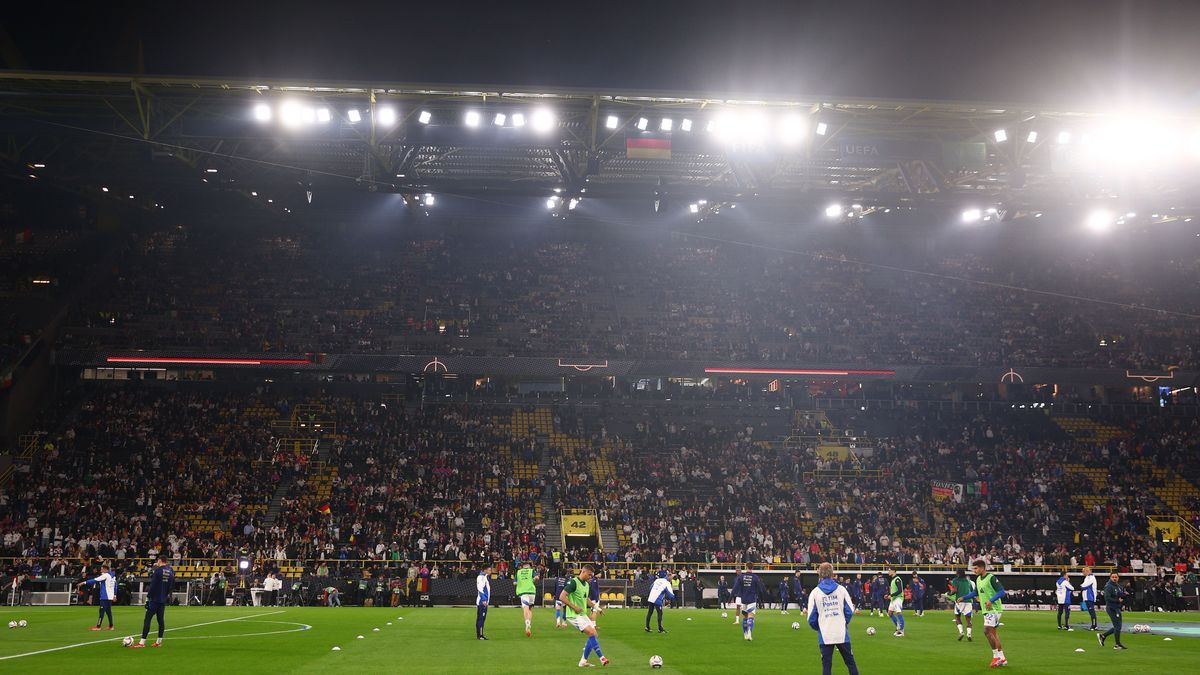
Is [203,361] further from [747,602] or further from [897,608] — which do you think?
[897,608]

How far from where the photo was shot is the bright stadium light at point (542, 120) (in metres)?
30.4

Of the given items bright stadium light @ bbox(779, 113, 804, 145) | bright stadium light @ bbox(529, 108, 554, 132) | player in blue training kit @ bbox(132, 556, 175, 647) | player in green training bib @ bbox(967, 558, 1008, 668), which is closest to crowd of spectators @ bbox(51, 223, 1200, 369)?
bright stadium light @ bbox(529, 108, 554, 132)

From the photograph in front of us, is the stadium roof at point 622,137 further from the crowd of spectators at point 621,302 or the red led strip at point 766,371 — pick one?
the red led strip at point 766,371

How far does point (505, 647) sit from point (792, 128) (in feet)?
62.5

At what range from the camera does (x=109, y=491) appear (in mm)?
43406

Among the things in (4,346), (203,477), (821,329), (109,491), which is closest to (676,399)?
(821,329)

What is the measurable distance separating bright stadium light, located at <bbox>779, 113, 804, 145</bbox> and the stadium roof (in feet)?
0.27

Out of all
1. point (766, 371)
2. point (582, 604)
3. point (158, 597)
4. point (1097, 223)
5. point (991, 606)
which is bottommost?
point (582, 604)

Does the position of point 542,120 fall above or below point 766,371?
above

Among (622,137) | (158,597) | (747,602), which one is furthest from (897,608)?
(158,597)

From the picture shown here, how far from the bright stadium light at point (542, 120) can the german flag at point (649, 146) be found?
2.71 m

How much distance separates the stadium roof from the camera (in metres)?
29.9

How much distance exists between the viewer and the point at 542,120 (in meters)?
30.8

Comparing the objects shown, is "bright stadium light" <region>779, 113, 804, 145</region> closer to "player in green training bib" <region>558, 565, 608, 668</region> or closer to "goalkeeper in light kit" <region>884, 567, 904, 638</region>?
"goalkeeper in light kit" <region>884, 567, 904, 638</region>
